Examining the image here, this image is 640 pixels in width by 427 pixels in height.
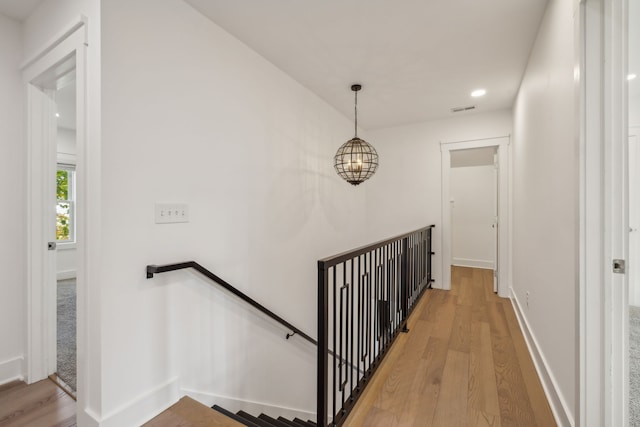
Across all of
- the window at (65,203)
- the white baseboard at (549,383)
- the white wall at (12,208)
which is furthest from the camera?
the window at (65,203)

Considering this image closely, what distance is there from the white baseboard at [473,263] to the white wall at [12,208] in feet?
22.0

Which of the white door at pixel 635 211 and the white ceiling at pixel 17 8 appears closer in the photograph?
the white ceiling at pixel 17 8

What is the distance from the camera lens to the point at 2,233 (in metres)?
1.94

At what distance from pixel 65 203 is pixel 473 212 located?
8079 mm

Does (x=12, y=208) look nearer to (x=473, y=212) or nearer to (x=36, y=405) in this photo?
(x=36, y=405)

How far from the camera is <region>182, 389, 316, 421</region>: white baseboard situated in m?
1.89

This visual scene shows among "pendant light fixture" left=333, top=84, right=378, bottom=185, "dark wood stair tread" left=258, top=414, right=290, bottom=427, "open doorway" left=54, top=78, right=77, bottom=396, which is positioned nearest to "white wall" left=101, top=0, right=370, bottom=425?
"dark wood stair tread" left=258, top=414, right=290, bottom=427

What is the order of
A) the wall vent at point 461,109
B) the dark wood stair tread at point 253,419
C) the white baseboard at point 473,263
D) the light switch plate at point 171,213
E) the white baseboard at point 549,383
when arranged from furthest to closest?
the white baseboard at point 473,263
the wall vent at point 461,109
the dark wood stair tread at point 253,419
the light switch plate at point 171,213
the white baseboard at point 549,383

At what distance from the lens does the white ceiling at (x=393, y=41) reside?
A: 6.26ft

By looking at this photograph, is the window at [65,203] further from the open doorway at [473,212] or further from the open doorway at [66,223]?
the open doorway at [473,212]

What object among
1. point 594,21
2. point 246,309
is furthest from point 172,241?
point 594,21

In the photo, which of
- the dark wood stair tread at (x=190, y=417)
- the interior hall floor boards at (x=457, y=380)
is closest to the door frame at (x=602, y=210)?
the interior hall floor boards at (x=457, y=380)

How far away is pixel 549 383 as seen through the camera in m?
1.72

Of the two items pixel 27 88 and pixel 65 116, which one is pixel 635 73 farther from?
pixel 65 116
